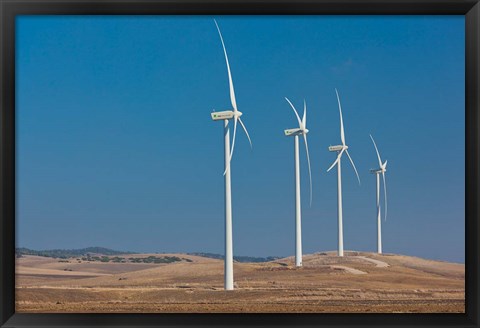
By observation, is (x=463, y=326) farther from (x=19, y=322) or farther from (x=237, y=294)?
(x=237, y=294)

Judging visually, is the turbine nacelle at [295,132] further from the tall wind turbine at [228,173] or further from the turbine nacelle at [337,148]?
the tall wind turbine at [228,173]

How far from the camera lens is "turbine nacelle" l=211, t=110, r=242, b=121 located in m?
29.8

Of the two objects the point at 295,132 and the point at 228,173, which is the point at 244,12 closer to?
the point at 228,173

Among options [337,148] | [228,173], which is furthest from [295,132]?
[228,173]

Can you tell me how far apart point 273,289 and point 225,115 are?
26.3ft

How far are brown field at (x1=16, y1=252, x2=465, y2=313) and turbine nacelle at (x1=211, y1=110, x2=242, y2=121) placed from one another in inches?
247

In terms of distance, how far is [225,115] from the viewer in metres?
30.0

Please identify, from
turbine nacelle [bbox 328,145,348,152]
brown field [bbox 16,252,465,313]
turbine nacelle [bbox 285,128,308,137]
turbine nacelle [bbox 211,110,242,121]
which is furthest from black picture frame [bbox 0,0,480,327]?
turbine nacelle [bbox 328,145,348,152]

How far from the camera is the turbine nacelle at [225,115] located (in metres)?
29.8

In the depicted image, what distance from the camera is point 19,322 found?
10.0 m

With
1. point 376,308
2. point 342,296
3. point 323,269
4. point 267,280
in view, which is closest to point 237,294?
point 342,296

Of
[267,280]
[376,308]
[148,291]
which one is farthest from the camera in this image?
[267,280]

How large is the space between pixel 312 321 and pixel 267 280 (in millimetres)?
29807

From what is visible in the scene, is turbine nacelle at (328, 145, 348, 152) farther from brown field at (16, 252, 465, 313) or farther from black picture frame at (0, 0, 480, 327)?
black picture frame at (0, 0, 480, 327)
